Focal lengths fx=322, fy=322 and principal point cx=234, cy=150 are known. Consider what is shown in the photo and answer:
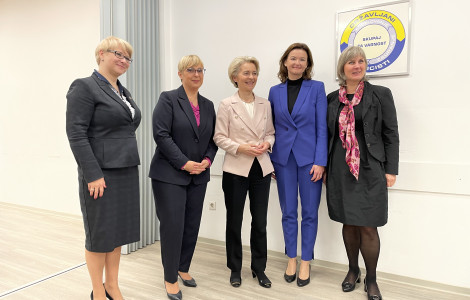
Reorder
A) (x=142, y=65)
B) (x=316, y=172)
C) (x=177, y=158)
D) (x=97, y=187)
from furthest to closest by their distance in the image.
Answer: (x=142, y=65) < (x=316, y=172) < (x=177, y=158) < (x=97, y=187)

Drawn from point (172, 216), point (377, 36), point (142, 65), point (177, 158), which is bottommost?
point (172, 216)

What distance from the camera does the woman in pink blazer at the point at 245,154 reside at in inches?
86.7

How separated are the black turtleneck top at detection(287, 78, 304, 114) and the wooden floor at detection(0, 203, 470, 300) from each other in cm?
129

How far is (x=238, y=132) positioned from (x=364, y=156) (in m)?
0.86

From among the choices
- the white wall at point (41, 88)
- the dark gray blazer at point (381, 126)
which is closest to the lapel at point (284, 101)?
the dark gray blazer at point (381, 126)

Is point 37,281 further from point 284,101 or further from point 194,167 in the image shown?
point 284,101

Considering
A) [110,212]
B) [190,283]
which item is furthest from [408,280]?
[110,212]

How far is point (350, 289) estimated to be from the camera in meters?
2.27

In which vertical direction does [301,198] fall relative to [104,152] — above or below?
below

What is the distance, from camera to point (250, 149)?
215 cm

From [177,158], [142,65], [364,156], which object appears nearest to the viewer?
[177,158]

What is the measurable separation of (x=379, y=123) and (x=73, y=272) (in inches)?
101

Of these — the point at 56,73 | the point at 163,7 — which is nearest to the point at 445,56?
the point at 163,7

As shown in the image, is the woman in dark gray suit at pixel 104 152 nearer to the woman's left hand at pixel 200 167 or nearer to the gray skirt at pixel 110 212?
the gray skirt at pixel 110 212
